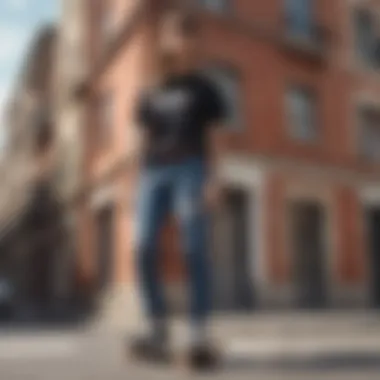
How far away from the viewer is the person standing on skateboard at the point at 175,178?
2.52ft

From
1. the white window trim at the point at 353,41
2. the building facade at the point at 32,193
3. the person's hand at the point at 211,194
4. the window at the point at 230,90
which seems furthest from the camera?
the white window trim at the point at 353,41

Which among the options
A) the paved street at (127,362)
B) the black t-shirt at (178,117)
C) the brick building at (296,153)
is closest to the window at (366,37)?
the brick building at (296,153)

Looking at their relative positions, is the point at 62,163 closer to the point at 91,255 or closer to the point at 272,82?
the point at 91,255

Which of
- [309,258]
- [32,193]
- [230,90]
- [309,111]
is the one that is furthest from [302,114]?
[32,193]

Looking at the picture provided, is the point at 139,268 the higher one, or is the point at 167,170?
the point at 167,170

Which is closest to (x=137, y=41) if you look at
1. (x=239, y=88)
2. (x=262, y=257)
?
(x=239, y=88)

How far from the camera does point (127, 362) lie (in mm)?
754

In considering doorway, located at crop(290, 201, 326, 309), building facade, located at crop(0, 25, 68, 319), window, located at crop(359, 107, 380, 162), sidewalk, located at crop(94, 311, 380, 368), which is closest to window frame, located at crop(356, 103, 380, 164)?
window, located at crop(359, 107, 380, 162)

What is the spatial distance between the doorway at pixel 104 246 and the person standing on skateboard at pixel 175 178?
0.05 m

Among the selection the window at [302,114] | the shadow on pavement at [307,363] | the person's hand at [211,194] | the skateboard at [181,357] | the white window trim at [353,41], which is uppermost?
the white window trim at [353,41]

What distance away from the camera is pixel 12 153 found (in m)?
Answer: 0.75

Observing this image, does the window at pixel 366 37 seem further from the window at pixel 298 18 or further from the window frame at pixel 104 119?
the window frame at pixel 104 119

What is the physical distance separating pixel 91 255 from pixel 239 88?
42 centimetres

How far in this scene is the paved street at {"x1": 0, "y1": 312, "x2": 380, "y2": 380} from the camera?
2.35 feet
